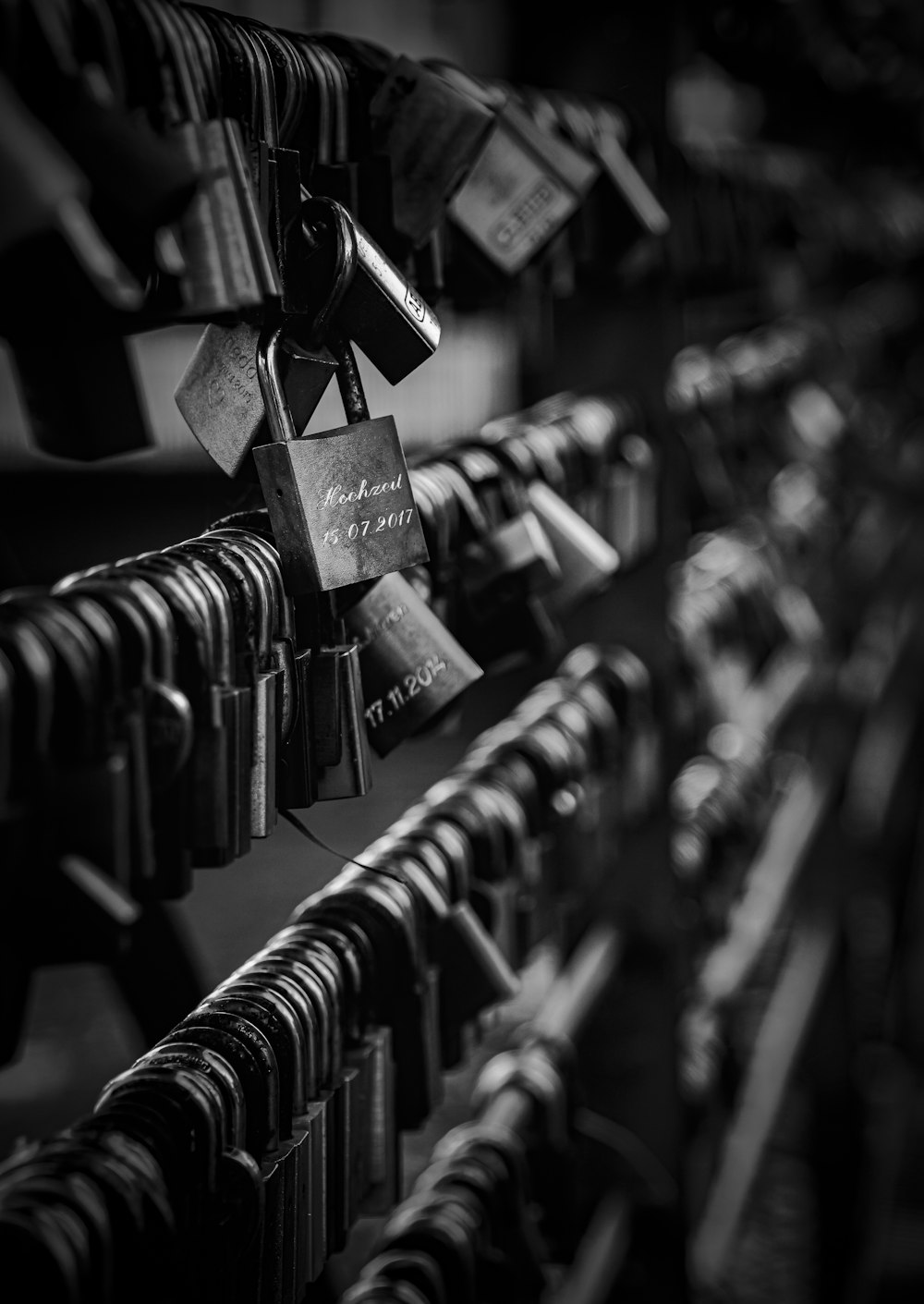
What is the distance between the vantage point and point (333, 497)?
0.68m

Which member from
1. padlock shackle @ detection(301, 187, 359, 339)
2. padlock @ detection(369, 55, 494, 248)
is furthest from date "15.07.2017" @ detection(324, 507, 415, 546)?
padlock @ detection(369, 55, 494, 248)

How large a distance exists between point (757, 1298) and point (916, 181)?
243cm

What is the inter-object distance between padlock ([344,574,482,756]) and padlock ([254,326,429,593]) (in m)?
0.08

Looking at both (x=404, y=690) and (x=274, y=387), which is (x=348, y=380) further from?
(x=404, y=690)

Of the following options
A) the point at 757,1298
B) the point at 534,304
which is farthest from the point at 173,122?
the point at 757,1298

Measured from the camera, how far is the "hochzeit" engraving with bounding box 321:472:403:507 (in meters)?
0.68

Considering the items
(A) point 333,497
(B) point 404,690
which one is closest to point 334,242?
(A) point 333,497

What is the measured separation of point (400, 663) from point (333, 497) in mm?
143

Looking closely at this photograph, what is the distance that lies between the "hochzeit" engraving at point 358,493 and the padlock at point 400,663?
97mm

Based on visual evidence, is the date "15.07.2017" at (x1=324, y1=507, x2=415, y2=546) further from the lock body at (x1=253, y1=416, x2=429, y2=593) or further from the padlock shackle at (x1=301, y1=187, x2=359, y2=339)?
the padlock shackle at (x1=301, y1=187, x2=359, y2=339)

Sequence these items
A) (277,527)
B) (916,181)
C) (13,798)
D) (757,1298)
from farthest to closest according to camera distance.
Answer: (916,181)
(757,1298)
(277,527)
(13,798)

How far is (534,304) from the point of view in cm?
145

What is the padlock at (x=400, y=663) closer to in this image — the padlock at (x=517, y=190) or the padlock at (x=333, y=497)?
the padlock at (x=333, y=497)

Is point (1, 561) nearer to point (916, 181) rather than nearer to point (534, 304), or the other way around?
point (534, 304)
